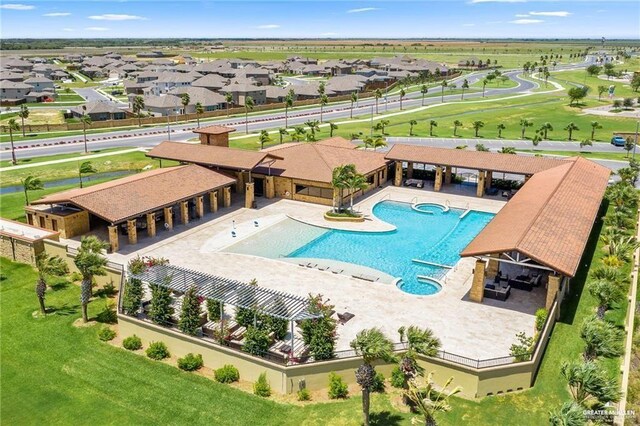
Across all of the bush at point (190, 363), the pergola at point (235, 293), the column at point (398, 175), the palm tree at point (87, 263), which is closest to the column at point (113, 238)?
the palm tree at point (87, 263)

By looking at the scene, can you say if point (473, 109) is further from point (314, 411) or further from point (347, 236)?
point (314, 411)

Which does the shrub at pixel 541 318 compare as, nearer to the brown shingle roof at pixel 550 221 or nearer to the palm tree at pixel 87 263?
the brown shingle roof at pixel 550 221

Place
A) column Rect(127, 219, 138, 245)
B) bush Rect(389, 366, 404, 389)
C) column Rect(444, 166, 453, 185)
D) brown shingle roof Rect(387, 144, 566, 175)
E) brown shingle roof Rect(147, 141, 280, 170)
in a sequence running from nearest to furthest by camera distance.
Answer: bush Rect(389, 366, 404, 389) < column Rect(127, 219, 138, 245) < brown shingle roof Rect(147, 141, 280, 170) < brown shingle roof Rect(387, 144, 566, 175) < column Rect(444, 166, 453, 185)

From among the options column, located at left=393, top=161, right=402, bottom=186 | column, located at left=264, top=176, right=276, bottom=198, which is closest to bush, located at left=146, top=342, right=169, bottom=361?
column, located at left=264, top=176, right=276, bottom=198

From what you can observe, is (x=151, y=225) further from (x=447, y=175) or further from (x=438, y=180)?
(x=447, y=175)

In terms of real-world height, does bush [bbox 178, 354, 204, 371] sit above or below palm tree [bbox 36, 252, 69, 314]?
below

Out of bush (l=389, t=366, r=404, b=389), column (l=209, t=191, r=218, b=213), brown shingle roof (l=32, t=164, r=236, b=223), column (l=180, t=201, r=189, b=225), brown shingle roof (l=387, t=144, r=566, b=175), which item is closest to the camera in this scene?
bush (l=389, t=366, r=404, b=389)

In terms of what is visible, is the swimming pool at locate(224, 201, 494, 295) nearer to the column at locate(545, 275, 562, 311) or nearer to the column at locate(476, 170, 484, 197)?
the column at locate(476, 170, 484, 197)
